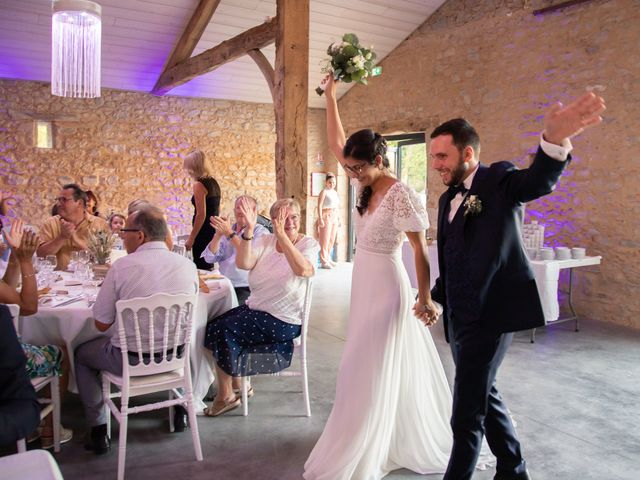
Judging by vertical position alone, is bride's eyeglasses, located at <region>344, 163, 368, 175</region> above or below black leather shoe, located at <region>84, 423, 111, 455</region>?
above

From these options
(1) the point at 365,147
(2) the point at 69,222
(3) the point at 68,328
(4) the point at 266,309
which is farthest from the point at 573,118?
(2) the point at 69,222

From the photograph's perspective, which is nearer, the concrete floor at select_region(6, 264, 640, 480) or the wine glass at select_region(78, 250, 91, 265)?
the concrete floor at select_region(6, 264, 640, 480)

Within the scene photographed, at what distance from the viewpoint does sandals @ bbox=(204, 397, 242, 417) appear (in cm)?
357

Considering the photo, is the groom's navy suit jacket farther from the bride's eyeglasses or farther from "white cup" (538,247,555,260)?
"white cup" (538,247,555,260)

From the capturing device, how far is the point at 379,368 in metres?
2.69

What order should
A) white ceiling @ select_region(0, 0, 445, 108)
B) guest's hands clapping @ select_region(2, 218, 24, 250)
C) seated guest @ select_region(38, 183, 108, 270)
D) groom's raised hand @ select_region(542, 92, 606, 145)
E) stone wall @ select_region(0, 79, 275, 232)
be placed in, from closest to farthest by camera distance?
groom's raised hand @ select_region(542, 92, 606, 145)
guest's hands clapping @ select_region(2, 218, 24, 250)
seated guest @ select_region(38, 183, 108, 270)
white ceiling @ select_region(0, 0, 445, 108)
stone wall @ select_region(0, 79, 275, 232)

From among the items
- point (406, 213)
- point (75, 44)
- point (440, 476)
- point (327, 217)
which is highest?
point (75, 44)

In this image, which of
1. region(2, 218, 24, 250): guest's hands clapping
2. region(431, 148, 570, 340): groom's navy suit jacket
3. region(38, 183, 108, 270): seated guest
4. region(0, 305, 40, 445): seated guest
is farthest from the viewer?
region(38, 183, 108, 270): seated guest

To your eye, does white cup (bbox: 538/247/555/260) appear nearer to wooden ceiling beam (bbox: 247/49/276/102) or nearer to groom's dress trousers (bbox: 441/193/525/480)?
wooden ceiling beam (bbox: 247/49/276/102)

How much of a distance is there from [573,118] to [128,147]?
859cm

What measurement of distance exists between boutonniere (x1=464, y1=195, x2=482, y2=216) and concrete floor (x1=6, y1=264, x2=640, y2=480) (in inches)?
57.0

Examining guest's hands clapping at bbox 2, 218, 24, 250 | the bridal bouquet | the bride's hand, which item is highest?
the bridal bouquet

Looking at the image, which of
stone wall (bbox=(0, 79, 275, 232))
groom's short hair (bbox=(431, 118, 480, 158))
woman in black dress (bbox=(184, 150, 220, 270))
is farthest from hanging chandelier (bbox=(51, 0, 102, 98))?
stone wall (bbox=(0, 79, 275, 232))

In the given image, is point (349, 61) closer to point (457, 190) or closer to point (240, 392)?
point (457, 190)
